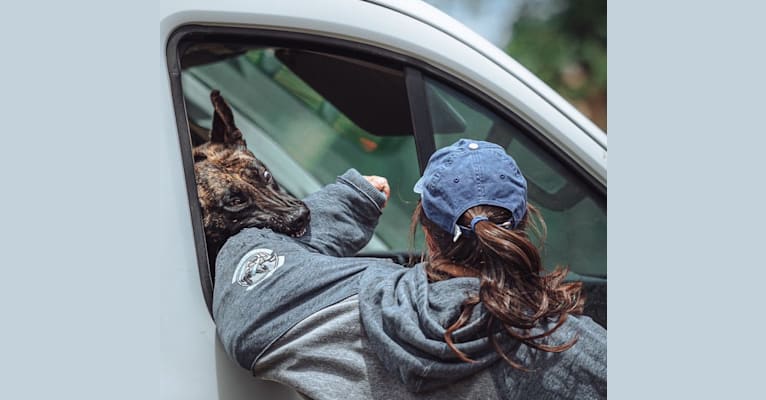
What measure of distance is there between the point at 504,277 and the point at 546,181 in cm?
60

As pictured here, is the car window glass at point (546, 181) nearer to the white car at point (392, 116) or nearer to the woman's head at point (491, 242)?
the white car at point (392, 116)

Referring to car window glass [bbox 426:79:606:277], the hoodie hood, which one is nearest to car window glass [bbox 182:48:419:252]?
car window glass [bbox 426:79:606:277]

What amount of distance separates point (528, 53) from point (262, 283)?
26.1ft

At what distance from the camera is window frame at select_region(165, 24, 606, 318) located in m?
1.66

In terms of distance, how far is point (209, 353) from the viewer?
5.15ft

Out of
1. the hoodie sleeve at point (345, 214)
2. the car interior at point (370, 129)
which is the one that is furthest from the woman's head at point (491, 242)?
the hoodie sleeve at point (345, 214)

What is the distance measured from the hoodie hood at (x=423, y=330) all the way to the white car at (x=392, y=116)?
306 mm

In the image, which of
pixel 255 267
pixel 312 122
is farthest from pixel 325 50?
pixel 312 122

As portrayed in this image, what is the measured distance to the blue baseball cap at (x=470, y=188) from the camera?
4.85 feet

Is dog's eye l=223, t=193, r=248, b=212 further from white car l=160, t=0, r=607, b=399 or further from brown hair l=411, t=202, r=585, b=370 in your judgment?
brown hair l=411, t=202, r=585, b=370

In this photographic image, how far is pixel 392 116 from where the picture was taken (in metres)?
2.49

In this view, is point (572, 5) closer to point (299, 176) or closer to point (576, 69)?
point (576, 69)

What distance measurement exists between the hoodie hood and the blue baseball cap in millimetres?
100

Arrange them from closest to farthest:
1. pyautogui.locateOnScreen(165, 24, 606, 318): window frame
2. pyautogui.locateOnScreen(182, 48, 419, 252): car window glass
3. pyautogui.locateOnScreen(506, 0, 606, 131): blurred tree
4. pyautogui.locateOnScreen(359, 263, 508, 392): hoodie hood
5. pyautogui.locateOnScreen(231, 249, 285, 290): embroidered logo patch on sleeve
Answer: pyautogui.locateOnScreen(359, 263, 508, 392): hoodie hood → pyautogui.locateOnScreen(231, 249, 285, 290): embroidered logo patch on sleeve → pyautogui.locateOnScreen(165, 24, 606, 318): window frame → pyautogui.locateOnScreen(182, 48, 419, 252): car window glass → pyautogui.locateOnScreen(506, 0, 606, 131): blurred tree
